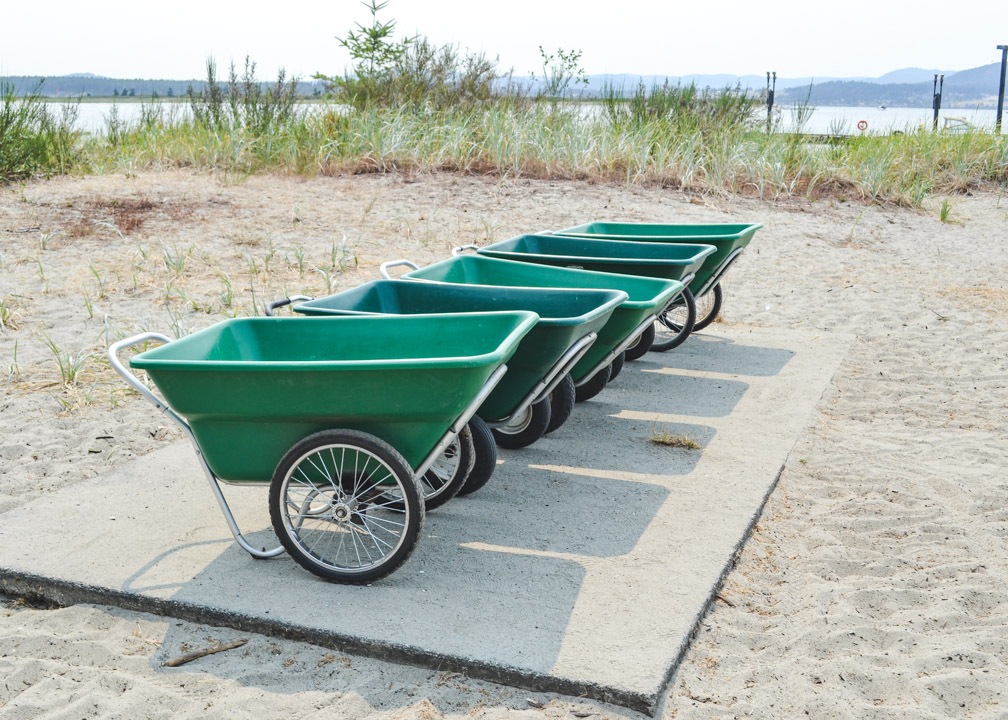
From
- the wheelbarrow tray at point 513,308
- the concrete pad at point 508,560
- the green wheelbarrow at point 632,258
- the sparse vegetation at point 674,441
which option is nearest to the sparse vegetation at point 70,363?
the concrete pad at point 508,560

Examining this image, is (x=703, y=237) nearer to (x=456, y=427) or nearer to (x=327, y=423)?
(x=456, y=427)

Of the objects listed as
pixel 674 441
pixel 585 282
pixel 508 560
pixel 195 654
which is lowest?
pixel 195 654

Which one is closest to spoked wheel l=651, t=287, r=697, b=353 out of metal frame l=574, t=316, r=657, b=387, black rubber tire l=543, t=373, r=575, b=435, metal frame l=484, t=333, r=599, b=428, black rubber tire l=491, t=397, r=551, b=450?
metal frame l=574, t=316, r=657, b=387

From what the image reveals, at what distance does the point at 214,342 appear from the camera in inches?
119

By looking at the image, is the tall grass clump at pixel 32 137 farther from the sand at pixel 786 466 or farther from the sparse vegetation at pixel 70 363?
the sparse vegetation at pixel 70 363

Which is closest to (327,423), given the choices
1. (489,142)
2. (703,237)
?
(703,237)

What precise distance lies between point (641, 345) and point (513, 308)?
1.34 m

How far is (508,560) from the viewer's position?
291cm

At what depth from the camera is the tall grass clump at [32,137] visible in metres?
9.93

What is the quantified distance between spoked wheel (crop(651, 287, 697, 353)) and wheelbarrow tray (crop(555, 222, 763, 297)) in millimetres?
174

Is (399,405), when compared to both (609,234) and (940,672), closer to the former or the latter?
(940,672)

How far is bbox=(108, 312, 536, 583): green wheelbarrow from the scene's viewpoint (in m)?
2.54

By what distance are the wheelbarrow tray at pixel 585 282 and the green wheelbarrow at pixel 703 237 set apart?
0.91 m

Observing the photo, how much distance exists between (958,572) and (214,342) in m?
2.49
